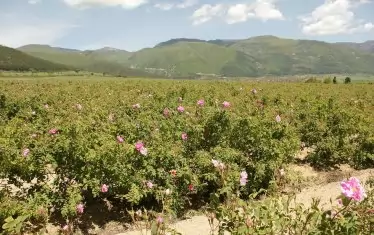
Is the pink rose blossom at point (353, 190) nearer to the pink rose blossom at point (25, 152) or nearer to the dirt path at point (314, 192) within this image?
the dirt path at point (314, 192)

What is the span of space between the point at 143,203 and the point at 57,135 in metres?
2.05

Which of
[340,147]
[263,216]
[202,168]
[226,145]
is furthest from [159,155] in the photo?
[340,147]

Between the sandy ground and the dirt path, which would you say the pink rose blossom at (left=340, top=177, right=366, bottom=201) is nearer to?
the sandy ground

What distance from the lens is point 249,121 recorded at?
902 cm

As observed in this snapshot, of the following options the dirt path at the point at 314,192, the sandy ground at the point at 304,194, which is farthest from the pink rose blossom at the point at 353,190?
the dirt path at the point at 314,192

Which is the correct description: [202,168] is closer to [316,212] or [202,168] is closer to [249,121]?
[249,121]

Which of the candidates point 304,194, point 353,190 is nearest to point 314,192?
point 304,194

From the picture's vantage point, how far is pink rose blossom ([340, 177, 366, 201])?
2.50 metres

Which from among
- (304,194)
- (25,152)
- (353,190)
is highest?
(353,190)

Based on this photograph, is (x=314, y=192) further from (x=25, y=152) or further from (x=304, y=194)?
(x=25, y=152)

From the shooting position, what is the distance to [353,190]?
2.52 m

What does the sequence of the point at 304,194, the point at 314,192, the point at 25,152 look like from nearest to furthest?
the point at 25,152
the point at 304,194
the point at 314,192

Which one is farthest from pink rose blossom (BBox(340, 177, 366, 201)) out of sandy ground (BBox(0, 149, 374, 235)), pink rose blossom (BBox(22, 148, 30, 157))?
pink rose blossom (BBox(22, 148, 30, 157))

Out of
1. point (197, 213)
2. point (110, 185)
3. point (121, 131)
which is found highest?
point (121, 131)
